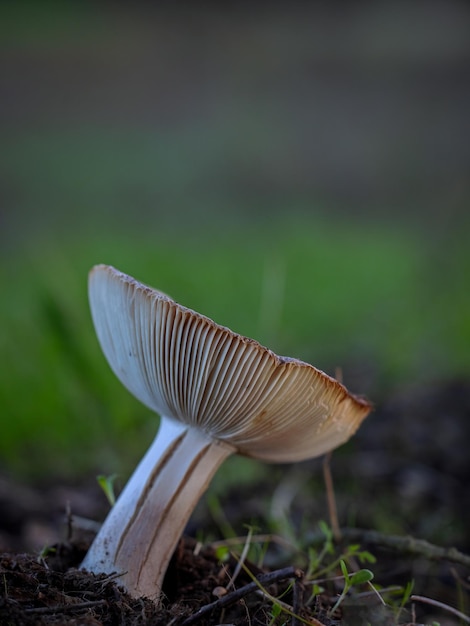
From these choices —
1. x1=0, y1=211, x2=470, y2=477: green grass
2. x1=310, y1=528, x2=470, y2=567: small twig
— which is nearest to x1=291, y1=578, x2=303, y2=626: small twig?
x1=310, y1=528, x2=470, y2=567: small twig

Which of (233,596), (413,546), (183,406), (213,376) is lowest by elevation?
(233,596)

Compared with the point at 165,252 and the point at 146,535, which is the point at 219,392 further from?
the point at 165,252

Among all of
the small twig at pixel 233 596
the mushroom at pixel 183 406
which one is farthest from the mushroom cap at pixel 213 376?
the small twig at pixel 233 596

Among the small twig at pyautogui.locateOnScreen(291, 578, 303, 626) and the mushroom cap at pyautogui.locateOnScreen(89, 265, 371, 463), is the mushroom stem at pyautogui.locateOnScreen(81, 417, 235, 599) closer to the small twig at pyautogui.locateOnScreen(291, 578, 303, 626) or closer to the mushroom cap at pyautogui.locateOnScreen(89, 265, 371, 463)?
the mushroom cap at pyautogui.locateOnScreen(89, 265, 371, 463)

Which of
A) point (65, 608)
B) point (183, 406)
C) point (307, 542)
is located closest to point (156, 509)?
point (183, 406)

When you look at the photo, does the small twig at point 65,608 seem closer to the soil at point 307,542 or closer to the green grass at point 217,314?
the soil at point 307,542

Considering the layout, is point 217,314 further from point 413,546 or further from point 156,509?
point 156,509
